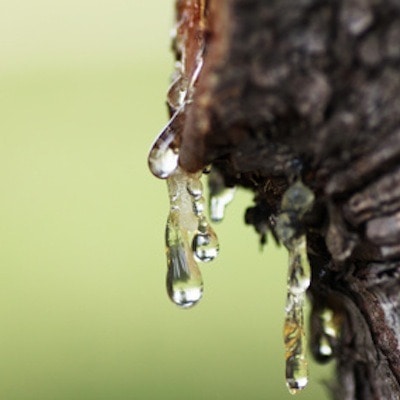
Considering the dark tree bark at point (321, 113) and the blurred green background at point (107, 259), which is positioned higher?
the blurred green background at point (107, 259)

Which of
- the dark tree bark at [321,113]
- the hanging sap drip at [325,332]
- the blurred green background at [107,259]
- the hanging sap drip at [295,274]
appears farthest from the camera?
the blurred green background at [107,259]

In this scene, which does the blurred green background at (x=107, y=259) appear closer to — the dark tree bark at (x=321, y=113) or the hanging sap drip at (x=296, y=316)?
the hanging sap drip at (x=296, y=316)

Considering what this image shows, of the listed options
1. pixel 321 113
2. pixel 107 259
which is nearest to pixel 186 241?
pixel 321 113

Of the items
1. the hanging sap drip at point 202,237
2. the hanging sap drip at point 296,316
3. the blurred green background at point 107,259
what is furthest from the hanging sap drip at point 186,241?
the blurred green background at point 107,259

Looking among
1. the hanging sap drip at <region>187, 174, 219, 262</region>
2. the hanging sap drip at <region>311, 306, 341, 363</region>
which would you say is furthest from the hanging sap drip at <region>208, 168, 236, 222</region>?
the hanging sap drip at <region>311, 306, 341, 363</region>

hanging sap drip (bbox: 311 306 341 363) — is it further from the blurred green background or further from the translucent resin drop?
the blurred green background

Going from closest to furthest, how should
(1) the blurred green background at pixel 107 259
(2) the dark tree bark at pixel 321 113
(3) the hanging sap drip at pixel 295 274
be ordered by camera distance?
(2) the dark tree bark at pixel 321 113
(3) the hanging sap drip at pixel 295 274
(1) the blurred green background at pixel 107 259

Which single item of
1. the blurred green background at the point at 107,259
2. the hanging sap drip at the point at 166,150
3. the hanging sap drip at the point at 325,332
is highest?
the blurred green background at the point at 107,259
